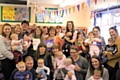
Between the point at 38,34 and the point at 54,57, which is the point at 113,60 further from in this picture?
the point at 38,34

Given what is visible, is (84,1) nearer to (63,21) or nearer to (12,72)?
(63,21)

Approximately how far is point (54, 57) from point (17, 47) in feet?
→ 2.33

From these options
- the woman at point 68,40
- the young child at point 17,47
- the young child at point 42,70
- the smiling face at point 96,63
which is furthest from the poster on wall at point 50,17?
the smiling face at point 96,63

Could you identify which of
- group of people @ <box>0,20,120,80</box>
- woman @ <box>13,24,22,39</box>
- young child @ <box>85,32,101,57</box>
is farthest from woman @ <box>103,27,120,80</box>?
woman @ <box>13,24,22,39</box>

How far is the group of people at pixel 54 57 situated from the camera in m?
3.63

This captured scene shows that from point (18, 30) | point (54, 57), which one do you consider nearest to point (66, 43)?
point (54, 57)

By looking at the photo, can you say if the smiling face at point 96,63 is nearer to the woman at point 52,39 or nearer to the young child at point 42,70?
the young child at point 42,70

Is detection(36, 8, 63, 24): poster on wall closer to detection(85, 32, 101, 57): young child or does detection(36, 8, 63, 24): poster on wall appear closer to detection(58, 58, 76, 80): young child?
detection(85, 32, 101, 57): young child

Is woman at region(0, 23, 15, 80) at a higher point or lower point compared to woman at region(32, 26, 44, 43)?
lower

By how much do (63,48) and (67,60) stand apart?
0.64 m

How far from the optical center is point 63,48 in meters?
4.37

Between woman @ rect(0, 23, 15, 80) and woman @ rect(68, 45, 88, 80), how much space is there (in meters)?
1.05

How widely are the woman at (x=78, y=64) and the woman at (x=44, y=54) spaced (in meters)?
0.44

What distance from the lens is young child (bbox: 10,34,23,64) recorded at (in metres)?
3.85
